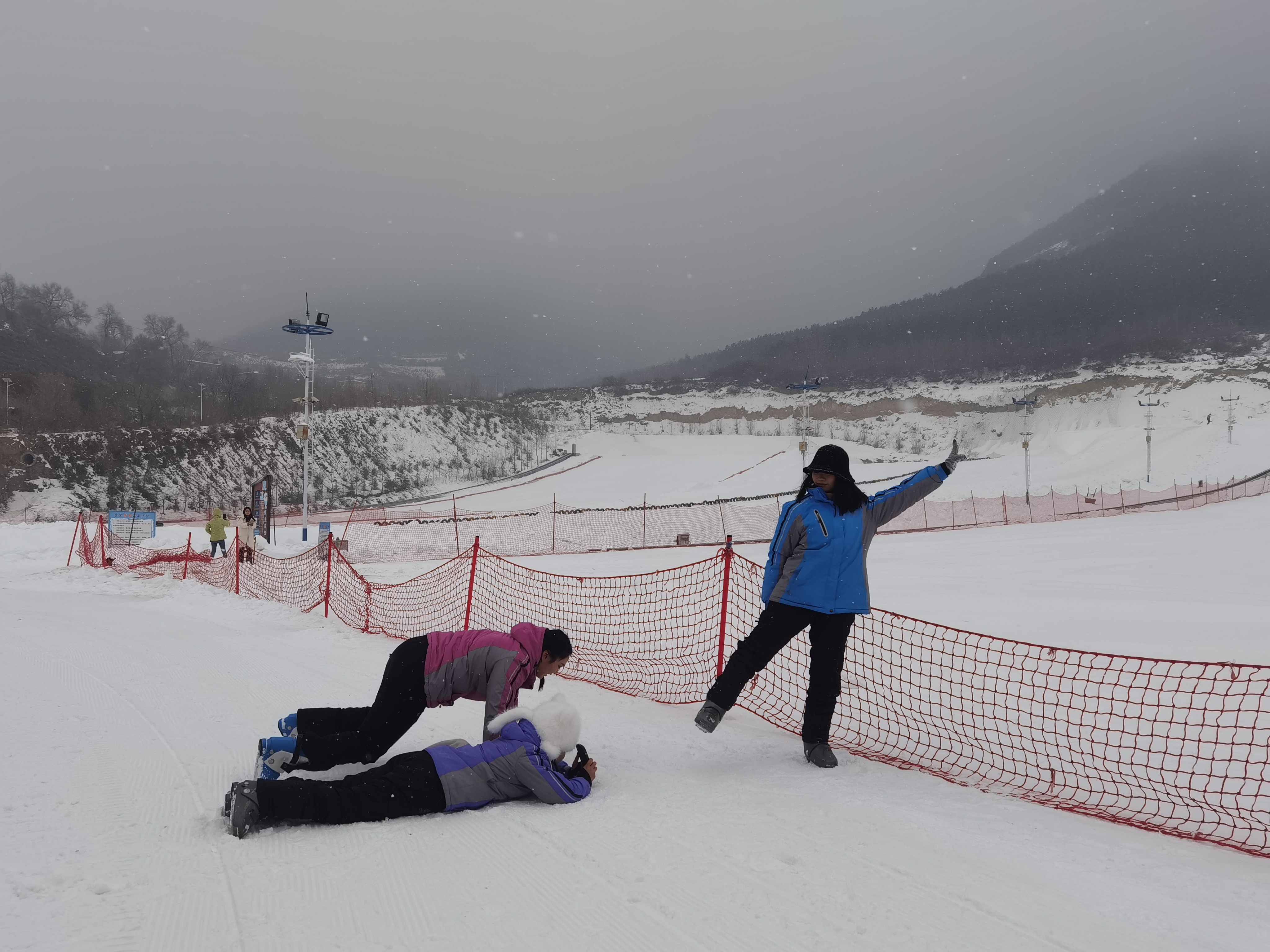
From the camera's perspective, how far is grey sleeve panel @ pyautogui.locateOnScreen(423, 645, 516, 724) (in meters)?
3.67

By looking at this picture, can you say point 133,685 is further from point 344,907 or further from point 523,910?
point 523,910

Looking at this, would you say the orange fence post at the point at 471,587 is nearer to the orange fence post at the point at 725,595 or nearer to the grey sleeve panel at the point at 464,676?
the orange fence post at the point at 725,595

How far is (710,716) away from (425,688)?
156cm

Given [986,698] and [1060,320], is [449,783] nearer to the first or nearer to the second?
[986,698]

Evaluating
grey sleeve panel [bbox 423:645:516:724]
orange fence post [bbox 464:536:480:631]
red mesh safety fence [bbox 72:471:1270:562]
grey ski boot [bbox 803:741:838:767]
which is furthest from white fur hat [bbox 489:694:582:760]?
red mesh safety fence [bbox 72:471:1270:562]

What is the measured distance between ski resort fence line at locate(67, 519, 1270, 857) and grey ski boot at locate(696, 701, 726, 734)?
3.76ft

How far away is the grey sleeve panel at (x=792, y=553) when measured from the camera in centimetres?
403

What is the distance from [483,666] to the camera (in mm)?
Answer: 3688

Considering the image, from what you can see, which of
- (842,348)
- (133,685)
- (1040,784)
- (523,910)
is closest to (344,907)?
(523,910)

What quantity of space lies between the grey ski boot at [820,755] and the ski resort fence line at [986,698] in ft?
1.42

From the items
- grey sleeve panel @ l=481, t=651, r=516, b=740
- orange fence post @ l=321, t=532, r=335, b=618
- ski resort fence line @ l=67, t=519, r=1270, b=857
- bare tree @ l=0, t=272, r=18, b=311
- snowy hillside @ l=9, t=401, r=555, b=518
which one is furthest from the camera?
bare tree @ l=0, t=272, r=18, b=311

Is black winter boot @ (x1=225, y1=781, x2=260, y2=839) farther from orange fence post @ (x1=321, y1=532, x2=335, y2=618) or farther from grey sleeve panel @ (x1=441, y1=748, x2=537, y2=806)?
orange fence post @ (x1=321, y1=532, x2=335, y2=618)

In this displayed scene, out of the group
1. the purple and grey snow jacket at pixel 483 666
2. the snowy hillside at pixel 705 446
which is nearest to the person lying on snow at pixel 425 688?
the purple and grey snow jacket at pixel 483 666

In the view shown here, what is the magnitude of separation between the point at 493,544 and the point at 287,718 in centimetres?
1863
